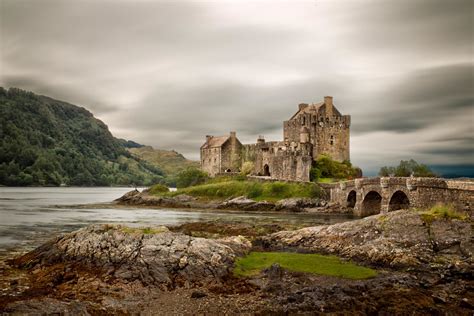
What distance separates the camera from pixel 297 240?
27531mm

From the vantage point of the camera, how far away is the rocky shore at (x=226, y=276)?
49.9 ft

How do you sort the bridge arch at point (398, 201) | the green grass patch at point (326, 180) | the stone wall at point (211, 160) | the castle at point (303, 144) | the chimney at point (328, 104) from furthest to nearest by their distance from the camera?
the stone wall at point (211, 160), the chimney at point (328, 104), the castle at point (303, 144), the green grass patch at point (326, 180), the bridge arch at point (398, 201)

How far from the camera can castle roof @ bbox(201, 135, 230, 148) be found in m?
87.5

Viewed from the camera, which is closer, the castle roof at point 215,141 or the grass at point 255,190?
the grass at point 255,190

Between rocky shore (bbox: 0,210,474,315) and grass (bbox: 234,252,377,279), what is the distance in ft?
1.80

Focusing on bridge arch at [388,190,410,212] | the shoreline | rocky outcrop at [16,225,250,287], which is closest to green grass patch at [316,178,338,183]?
the shoreline

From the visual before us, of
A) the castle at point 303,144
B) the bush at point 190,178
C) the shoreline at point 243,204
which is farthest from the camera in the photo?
the bush at point 190,178

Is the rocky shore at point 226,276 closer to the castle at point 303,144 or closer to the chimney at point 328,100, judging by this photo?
the castle at point 303,144

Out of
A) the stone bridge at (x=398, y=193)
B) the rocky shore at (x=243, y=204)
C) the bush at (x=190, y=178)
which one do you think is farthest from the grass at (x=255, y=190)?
the bush at (x=190, y=178)

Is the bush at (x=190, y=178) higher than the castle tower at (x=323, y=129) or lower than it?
lower

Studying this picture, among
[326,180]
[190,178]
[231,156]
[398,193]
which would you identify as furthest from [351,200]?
[190,178]

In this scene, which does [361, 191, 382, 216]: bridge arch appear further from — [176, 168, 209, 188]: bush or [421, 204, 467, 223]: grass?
[176, 168, 209, 188]: bush

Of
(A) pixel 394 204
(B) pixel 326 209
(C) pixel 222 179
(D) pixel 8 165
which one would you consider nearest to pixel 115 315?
(A) pixel 394 204

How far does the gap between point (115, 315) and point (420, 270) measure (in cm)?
1411
